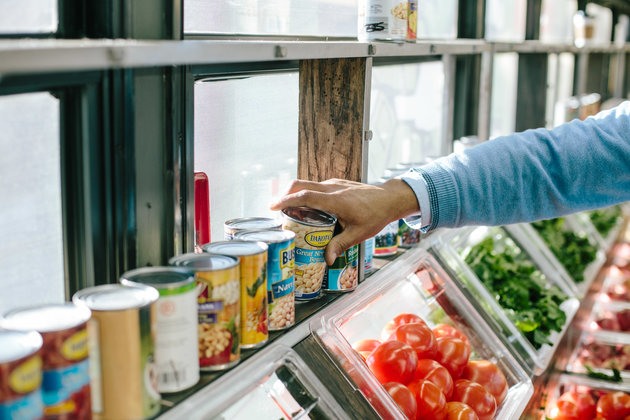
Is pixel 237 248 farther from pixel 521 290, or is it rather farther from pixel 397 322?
pixel 521 290

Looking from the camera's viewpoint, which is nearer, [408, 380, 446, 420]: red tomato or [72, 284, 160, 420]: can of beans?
[72, 284, 160, 420]: can of beans

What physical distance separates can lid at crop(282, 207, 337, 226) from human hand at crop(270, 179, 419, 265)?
0.02 m

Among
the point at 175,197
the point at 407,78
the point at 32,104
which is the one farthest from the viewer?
the point at 407,78

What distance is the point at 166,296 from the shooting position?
1.15 meters

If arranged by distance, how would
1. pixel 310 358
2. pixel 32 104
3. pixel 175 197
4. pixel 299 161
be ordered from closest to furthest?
pixel 32 104 → pixel 175 197 → pixel 310 358 → pixel 299 161

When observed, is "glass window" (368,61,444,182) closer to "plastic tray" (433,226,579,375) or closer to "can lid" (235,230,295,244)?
"plastic tray" (433,226,579,375)

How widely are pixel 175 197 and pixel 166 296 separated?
0.39m

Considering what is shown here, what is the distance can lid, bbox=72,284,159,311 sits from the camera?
1073 mm

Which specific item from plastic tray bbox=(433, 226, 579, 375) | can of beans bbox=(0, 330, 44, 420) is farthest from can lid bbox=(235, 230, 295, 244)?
plastic tray bbox=(433, 226, 579, 375)

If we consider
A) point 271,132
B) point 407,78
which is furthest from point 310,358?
point 407,78

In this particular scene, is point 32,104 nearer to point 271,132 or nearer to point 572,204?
point 271,132

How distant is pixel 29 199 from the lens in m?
1.29

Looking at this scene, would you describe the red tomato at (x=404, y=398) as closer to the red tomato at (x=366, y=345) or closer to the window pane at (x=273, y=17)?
the red tomato at (x=366, y=345)

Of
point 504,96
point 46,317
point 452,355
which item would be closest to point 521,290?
point 452,355
